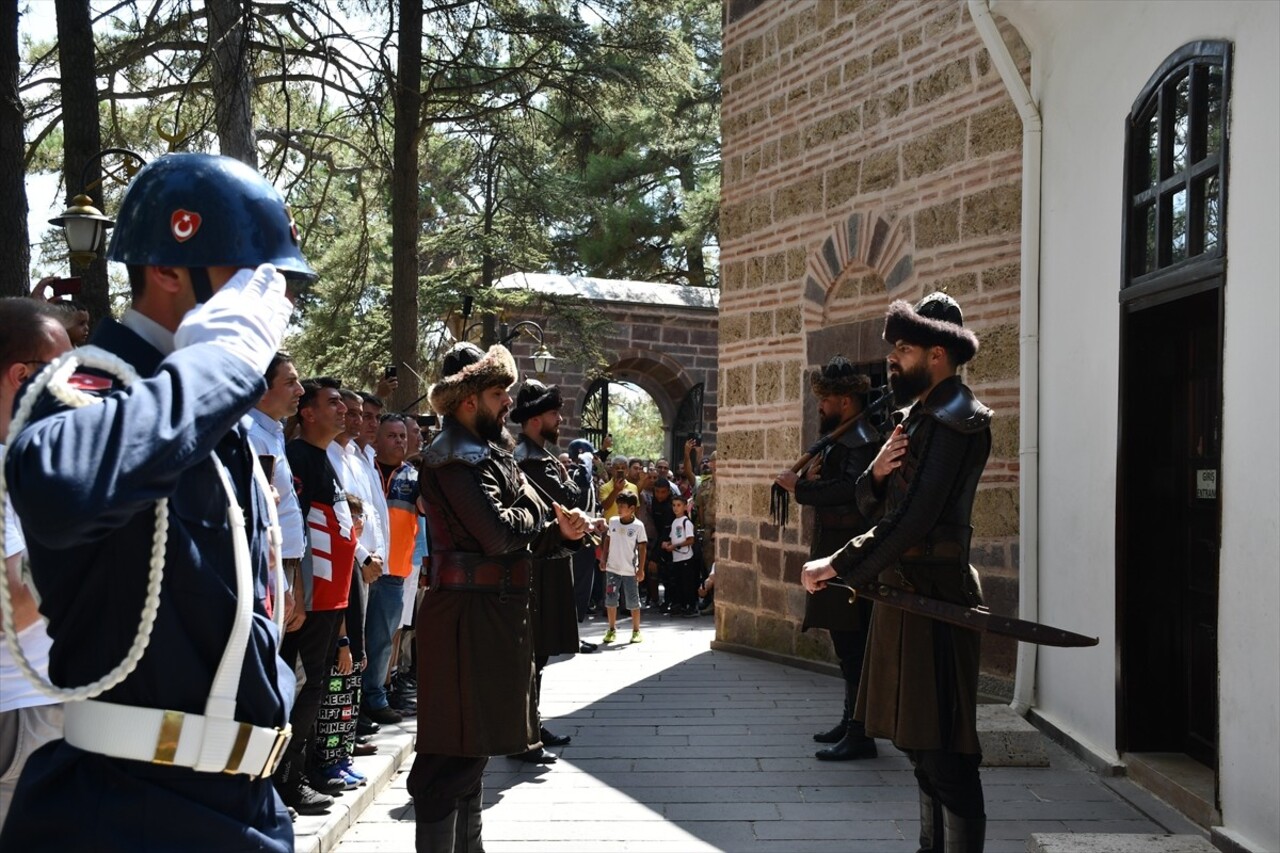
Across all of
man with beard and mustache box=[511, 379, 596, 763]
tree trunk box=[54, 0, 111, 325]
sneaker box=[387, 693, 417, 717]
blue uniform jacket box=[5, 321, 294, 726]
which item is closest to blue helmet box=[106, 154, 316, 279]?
blue uniform jacket box=[5, 321, 294, 726]

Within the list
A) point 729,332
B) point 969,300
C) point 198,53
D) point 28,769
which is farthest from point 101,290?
point 28,769

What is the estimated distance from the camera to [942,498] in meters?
4.27

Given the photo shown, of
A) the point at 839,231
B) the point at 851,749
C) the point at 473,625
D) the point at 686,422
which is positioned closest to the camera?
the point at 473,625

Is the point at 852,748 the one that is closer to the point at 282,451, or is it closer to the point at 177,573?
the point at 282,451

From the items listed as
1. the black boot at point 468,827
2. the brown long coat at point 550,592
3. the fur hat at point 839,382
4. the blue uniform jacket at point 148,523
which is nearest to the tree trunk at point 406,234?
the brown long coat at point 550,592

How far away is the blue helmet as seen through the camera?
1.98 metres

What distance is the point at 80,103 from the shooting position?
342 inches

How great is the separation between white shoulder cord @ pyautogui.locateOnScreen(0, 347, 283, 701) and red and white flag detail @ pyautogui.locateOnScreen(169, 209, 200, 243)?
226mm

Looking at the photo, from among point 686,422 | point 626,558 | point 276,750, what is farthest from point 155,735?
point 686,422

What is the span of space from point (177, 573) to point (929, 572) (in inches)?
122

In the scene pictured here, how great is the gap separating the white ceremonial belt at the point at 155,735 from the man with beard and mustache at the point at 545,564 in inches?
189

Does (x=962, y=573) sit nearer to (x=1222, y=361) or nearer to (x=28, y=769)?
(x=1222, y=361)

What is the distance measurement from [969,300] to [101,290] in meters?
5.93

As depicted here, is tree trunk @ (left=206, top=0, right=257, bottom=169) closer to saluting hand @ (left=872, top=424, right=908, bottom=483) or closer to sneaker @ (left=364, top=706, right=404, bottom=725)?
sneaker @ (left=364, top=706, right=404, bottom=725)
